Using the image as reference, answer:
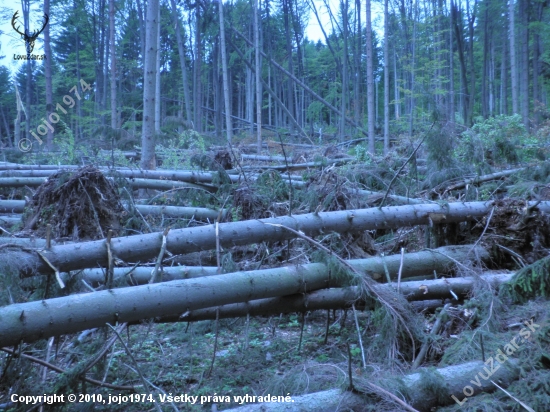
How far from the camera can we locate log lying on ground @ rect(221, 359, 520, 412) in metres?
2.50

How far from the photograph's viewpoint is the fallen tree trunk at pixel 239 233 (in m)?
3.42

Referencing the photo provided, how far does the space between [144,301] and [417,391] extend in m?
1.75

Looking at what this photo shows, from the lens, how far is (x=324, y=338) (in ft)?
13.4

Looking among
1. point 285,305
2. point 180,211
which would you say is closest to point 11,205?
point 180,211

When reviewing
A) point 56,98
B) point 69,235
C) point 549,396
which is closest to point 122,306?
point 549,396

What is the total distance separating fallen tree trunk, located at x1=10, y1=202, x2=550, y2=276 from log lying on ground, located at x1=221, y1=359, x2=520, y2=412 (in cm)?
168

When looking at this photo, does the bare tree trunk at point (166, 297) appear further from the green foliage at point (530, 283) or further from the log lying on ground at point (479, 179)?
the log lying on ground at point (479, 179)

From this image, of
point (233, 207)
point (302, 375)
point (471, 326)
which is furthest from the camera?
point (233, 207)

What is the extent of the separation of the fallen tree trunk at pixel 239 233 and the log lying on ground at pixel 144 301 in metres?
0.61

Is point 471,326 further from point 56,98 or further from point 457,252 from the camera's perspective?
point 56,98

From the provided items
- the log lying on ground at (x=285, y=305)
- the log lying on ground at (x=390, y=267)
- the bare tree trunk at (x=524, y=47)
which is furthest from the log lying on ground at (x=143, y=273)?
the bare tree trunk at (x=524, y=47)

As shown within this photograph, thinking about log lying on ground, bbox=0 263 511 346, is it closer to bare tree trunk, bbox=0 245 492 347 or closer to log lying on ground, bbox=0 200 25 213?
bare tree trunk, bbox=0 245 492 347

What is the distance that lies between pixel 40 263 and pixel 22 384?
803 millimetres

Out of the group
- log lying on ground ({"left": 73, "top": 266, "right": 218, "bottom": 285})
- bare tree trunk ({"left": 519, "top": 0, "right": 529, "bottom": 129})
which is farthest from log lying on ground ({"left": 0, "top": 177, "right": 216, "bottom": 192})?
bare tree trunk ({"left": 519, "top": 0, "right": 529, "bottom": 129})
